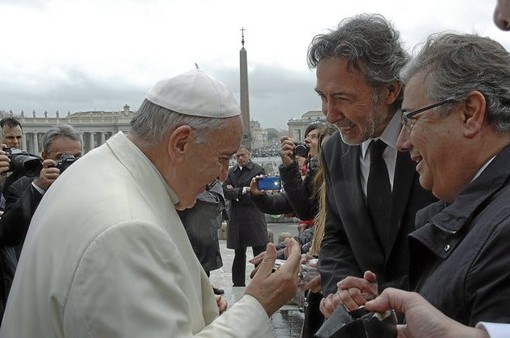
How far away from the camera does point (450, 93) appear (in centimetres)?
183

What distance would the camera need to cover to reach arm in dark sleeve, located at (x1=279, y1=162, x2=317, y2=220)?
5.06 metres

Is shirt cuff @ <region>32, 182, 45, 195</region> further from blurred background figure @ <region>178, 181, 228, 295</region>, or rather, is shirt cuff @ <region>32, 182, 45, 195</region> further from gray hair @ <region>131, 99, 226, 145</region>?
A: gray hair @ <region>131, 99, 226, 145</region>

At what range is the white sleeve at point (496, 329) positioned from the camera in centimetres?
132

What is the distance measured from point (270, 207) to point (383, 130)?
3.14m

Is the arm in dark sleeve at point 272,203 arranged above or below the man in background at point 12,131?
below

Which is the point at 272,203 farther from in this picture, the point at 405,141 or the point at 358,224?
the point at 405,141

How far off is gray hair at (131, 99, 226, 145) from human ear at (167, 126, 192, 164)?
0.9 inches

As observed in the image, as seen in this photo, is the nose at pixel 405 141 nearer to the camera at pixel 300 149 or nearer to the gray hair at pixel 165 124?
the gray hair at pixel 165 124

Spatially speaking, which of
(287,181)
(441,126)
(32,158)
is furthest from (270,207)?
(441,126)

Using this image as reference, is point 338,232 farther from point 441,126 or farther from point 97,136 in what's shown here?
point 97,136

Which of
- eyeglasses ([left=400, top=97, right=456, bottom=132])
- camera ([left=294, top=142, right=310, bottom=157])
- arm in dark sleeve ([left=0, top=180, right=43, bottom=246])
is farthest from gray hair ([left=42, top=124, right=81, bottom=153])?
eyeglasses ([left=400, top=97, right=456, bottom=132])

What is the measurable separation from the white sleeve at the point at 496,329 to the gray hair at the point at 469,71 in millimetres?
670

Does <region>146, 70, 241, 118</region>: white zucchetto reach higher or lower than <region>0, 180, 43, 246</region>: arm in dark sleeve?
higher

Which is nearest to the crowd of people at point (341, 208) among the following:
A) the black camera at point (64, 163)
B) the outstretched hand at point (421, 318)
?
the outstretched hand at point (421, 318)
